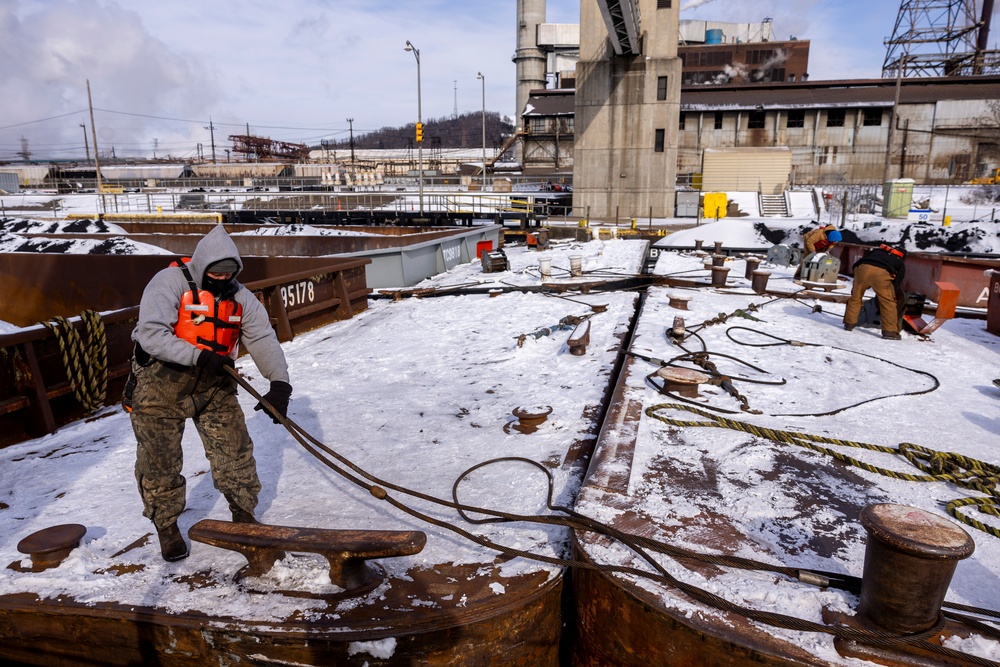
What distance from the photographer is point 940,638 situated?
8.12ft

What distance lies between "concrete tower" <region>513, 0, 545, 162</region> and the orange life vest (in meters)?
71.3

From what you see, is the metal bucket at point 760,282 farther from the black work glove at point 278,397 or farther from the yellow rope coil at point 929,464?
the black work glove at point 278,397

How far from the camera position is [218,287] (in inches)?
134

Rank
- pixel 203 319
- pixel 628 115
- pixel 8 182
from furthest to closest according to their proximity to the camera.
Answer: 1. pixel 8 182
2. pixel 628 115
3. pixel 203 319

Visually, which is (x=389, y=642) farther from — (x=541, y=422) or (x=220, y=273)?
(x=541, y=422)

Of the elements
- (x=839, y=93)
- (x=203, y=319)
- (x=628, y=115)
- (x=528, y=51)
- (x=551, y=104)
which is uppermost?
(x=528, y=51)

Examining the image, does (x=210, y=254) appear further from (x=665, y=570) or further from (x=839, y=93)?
(x=839, y=93)

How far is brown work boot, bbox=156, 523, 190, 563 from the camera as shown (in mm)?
3330

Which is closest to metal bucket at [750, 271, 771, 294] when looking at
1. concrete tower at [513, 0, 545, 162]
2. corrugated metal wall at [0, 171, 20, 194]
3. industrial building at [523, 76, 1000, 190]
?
industrial building at [523, 76, 1000, 190]

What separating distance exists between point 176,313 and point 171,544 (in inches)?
51.9

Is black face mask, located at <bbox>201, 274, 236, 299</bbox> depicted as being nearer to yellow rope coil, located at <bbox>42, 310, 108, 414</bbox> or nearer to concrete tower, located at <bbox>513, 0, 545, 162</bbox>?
yellow rope coil, located at <bbox>42, 310, 108, 414</bbox>

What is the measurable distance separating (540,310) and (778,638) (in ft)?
24.3

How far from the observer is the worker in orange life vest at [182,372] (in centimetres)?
319

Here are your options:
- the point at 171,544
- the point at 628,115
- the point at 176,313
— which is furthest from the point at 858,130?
the point at 171,544
